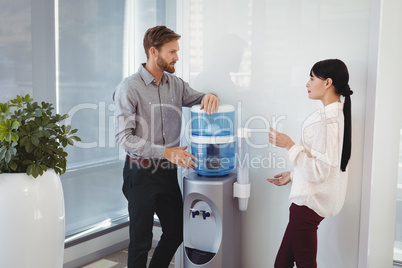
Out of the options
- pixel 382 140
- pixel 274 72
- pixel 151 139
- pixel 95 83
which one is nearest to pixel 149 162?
pixel 151 139

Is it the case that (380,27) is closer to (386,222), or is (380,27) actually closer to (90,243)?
(386,222)

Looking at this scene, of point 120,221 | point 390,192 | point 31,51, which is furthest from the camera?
point 120,221

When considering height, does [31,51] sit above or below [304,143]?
above

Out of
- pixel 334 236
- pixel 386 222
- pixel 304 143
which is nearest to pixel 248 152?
pixel 304 143

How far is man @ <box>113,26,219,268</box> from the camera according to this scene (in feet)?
7.09

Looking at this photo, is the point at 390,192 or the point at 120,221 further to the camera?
the point at 120,221

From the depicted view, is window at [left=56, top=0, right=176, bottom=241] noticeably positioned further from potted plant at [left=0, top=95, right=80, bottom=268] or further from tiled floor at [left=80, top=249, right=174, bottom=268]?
potted plant at [left=0, top=95, right=80, bottom=268]

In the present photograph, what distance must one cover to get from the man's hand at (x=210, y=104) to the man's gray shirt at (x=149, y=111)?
0.49 feet

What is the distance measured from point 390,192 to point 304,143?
23.4 inches

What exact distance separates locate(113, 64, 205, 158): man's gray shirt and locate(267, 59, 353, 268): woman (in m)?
0.63

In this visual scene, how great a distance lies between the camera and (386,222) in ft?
7.10

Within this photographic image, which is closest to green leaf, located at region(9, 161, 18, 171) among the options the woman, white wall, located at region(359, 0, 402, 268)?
the woman

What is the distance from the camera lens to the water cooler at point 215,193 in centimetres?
226

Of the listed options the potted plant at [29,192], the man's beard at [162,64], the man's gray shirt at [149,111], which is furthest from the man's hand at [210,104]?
the potted plant at [29,192]
